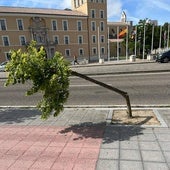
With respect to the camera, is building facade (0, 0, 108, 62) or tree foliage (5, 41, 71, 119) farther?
building facade (0, 0, 108, 62)

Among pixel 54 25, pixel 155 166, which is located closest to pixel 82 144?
pixel 155 166

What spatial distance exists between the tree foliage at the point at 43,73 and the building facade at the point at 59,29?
1708 inches

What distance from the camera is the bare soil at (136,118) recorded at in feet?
21.0

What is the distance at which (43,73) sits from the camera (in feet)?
18.2

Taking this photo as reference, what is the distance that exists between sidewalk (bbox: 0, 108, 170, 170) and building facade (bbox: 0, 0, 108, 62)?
42927 mm

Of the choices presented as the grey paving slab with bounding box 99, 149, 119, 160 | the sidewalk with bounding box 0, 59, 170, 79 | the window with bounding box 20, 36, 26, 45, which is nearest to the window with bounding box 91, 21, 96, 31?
the window with bounding box 20, 36, 26, 45

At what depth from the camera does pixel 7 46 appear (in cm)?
4738

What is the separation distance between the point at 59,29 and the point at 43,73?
49.1m

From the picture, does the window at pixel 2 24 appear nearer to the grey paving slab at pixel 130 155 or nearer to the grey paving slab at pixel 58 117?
the grey paving slab at pixel 58 117

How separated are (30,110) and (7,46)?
4253cm

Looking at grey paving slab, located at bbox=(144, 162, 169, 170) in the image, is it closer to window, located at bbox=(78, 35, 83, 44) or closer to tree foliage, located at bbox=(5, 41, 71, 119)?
tree foliage, located at bbox=(5, 41, 71, 119)

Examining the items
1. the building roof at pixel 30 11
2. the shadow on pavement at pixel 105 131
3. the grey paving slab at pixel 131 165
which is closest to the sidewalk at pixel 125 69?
the shadow on pavement at pixel 105 131

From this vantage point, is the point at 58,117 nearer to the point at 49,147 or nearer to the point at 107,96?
the point at 49,147

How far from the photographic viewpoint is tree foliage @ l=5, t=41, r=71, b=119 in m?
5.36
